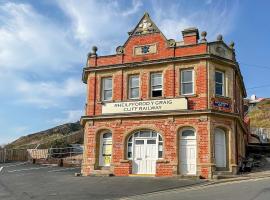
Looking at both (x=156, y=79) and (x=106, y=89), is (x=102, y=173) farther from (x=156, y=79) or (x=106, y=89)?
(x=156, y=79)

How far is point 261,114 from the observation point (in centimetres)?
7088

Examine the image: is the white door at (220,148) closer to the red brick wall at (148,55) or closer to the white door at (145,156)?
the white door at (145,156)

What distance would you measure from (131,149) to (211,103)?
587 centimetres

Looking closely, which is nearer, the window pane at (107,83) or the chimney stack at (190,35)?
the chimney stack at (190,35)

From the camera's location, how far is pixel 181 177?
24188 mm

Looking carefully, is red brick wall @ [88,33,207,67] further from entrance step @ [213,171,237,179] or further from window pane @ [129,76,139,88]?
entrance step @ [213,171,237,179]

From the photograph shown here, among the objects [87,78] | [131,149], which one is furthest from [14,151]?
[131,149]

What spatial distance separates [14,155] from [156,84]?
2115cm

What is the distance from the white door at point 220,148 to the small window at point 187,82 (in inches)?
119

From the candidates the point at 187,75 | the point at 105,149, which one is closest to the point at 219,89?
Result: the point at 187,75

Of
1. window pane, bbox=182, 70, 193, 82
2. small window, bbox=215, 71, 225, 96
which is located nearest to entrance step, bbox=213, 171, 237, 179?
small window, bbox=215, 71, 225, 96

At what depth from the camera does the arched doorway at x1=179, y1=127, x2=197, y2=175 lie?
25141mm

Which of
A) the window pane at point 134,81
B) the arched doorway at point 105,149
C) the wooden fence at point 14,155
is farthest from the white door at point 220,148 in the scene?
the wooden fence at point 14,155

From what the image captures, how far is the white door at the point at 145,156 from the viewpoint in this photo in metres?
26.1
